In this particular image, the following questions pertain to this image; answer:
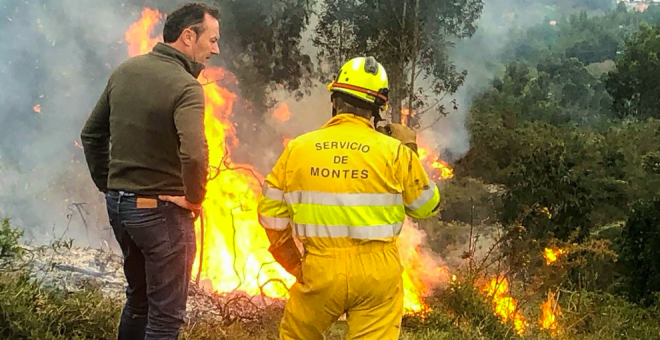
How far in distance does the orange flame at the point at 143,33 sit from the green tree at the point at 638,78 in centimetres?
1563

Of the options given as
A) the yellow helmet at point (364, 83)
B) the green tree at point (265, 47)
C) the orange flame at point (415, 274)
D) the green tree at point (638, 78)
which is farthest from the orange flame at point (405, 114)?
the yellow helmet at point (364, 83)

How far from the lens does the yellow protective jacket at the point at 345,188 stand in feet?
9.75

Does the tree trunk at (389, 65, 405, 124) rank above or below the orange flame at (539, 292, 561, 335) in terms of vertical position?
above

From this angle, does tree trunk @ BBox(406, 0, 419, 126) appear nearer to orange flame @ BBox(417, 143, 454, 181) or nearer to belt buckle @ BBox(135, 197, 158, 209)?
orange flame @ BBox(417, 143, 454, 181)

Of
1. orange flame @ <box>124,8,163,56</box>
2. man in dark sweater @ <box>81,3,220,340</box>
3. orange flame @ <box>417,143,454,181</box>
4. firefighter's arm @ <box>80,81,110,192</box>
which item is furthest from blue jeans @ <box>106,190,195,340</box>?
orange flame @ <box>417,143,454,181</box>

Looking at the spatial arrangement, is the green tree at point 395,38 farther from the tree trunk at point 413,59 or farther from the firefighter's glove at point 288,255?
the firefighter's glove at point 288,255

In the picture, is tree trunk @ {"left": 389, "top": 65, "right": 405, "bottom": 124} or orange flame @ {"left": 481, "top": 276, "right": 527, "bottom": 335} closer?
orange flame @ {"left": 481, "top": 276, "right": 527, "bottom": 335}

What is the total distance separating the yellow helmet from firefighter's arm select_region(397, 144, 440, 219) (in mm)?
288

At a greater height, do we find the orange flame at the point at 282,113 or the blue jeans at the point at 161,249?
the blue jeans at the point at 161,249

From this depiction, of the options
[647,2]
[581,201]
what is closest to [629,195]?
[581,201]

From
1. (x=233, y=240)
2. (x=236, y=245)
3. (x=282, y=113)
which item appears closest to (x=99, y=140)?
(x=233, y=240)

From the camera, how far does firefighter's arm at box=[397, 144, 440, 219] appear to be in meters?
3.07

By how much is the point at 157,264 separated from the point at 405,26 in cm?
1104

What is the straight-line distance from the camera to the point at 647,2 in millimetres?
30734
